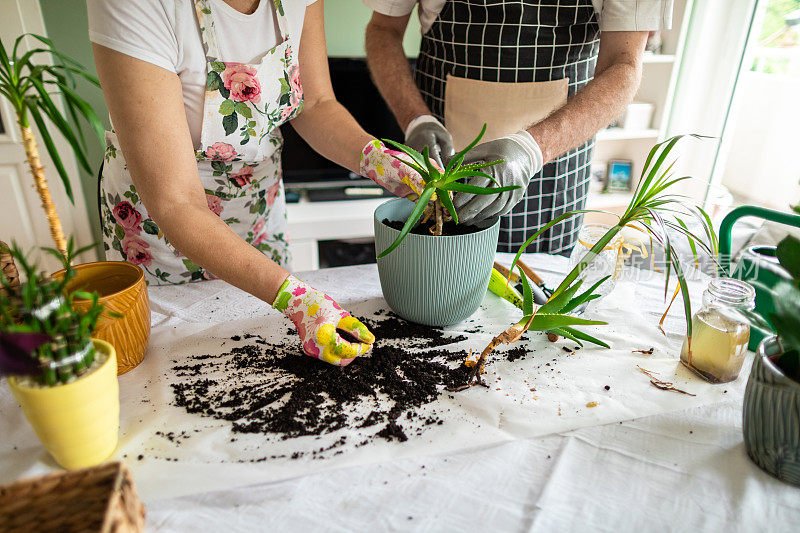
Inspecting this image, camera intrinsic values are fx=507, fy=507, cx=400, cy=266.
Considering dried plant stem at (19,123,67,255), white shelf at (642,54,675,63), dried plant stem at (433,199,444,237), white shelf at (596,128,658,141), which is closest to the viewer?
dried plant stem at (19,123,67,255)

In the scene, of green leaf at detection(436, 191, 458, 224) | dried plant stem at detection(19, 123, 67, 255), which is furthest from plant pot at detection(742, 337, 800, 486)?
dried plant stem at detection(19, 123, 67, 255)

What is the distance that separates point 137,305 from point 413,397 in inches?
18.7

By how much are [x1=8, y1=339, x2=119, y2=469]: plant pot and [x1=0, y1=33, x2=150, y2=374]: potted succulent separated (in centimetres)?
14

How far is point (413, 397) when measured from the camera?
0.80 metres

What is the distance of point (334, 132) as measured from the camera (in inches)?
46.4

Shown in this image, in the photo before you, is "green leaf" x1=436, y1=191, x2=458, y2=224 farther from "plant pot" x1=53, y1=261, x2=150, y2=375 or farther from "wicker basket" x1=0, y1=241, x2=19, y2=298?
"wicker basket" x1=0, y1=241, x2=19, y2=298

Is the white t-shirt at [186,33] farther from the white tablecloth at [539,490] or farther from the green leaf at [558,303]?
the green leaf at [558,303]

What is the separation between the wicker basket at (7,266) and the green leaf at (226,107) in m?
0.46

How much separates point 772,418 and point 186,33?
109cm

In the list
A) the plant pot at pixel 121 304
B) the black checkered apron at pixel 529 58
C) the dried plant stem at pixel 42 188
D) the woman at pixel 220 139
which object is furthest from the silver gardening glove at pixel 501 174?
the dried plant stem at pixel 42 188

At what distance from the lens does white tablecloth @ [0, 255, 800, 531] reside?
23.8 inches

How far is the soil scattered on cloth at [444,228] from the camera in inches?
37.9

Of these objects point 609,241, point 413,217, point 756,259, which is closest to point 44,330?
point 413,217

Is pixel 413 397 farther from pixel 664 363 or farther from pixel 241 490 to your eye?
pixel 664 363
